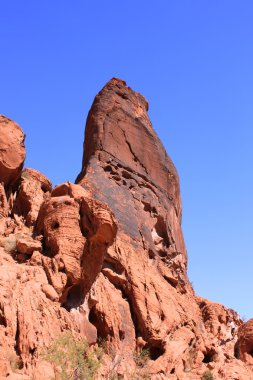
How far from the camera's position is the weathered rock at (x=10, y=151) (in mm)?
25328

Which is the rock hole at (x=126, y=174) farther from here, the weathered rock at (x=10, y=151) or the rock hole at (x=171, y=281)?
the weathered rock at (x=10, y=151)

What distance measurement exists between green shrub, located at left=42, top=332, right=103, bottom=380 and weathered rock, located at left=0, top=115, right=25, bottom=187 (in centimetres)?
826

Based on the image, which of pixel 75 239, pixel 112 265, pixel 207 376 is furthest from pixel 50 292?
pixel 207 376

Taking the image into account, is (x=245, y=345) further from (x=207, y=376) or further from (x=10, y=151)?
(x=10, y=151)

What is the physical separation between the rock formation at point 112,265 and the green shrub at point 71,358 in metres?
0.28

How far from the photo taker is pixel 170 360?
25.8 meters

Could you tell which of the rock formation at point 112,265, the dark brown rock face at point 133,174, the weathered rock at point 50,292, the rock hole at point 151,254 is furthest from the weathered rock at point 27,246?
the rock hole at point 151,254

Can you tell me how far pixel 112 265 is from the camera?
87.4ft

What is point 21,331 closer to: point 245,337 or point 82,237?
point 82,237

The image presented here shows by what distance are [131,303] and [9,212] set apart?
614cm

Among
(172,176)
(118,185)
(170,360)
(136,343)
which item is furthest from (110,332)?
(172,176)

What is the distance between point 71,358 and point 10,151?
392 inches

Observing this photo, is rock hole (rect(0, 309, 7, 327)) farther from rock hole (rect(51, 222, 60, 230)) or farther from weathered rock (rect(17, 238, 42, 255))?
rock hole (rect(51, 222, 60, 230))

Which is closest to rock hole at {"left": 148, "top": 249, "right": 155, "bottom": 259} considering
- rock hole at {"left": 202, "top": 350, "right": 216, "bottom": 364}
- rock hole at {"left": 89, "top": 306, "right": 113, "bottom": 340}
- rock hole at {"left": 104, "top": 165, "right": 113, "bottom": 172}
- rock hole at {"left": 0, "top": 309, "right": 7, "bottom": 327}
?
rock hole at {"left": 104, "top": 165, "right": 113, "bottom": 172}
